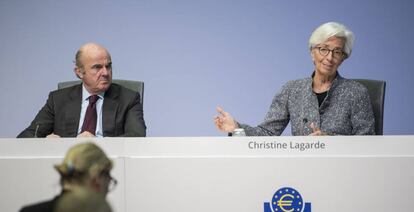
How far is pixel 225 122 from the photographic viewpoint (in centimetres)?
375

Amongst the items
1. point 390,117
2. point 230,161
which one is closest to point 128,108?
point 230,161

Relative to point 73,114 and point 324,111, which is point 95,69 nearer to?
point 73,114

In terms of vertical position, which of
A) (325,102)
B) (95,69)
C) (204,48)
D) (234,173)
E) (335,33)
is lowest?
(234,173)

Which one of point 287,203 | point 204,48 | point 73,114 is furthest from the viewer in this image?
point 204,48

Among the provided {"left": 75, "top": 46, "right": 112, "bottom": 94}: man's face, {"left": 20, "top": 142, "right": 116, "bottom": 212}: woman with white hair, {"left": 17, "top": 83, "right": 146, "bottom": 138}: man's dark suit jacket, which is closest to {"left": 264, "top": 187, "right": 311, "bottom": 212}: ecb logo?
{"left": 17, "top": 83, "right": 146, "bottom": 138}: man's dark suit jacket

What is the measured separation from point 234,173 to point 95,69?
1.31 m

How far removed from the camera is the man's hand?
3730 mm

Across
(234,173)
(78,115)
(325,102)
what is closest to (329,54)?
(325,102)

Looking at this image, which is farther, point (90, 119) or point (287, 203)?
point (90, 119)

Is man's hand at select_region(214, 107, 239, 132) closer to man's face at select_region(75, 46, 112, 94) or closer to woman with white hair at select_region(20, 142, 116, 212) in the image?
man's face at select_region(75, 46, 112, 94)

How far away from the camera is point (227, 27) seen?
206 inches

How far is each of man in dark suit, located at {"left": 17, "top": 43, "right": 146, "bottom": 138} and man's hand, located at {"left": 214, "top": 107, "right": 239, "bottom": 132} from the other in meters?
0.41

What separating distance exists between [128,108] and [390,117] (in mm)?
2210

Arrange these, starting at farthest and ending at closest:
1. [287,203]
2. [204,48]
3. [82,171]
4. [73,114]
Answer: [204,48]
[73,114]
[287,203]
[82,171]
